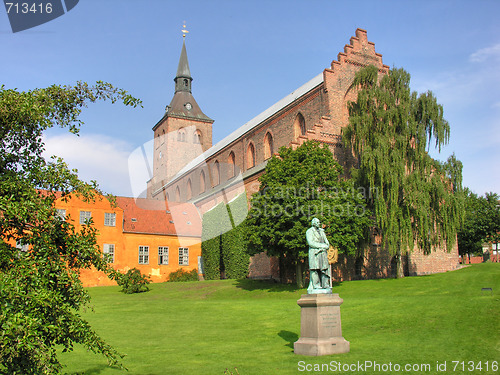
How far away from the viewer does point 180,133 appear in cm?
6912

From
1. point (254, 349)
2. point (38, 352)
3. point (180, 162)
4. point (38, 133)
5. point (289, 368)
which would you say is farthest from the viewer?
point (180, 162)

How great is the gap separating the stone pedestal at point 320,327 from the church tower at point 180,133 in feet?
185

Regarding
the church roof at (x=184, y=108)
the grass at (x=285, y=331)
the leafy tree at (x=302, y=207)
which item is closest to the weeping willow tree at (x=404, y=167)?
the leafy tree at (x=302, y=207)

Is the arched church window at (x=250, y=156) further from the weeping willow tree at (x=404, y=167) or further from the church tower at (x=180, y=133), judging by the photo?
the church tower at (x=180, y=133)

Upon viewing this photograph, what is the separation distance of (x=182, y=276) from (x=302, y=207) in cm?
2145

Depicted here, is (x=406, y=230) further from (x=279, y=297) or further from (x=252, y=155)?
(x=252, y=155)

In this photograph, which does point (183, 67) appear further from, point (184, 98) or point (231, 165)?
point (231, 165)

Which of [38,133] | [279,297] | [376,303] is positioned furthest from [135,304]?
[38,133]

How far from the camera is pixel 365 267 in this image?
1284 inches

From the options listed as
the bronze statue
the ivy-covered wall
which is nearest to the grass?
the bronze statue

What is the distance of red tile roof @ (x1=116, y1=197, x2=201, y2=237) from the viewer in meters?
45.0

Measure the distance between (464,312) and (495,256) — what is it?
4665 centimetres

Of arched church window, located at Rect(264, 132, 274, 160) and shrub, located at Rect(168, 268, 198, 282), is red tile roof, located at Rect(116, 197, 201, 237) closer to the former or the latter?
shrub, located at Rect(168, 268, 198, 282)

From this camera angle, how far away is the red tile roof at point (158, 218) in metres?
45.0
